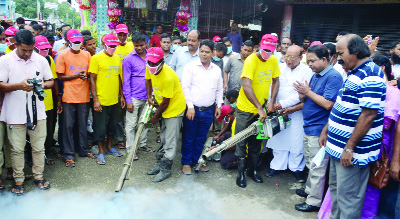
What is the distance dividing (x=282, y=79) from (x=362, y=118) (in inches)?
87.6

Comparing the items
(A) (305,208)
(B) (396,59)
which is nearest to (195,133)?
(A) (305,208)

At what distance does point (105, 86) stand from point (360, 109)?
3914mm

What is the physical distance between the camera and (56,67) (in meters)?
4.85

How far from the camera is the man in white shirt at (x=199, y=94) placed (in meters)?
4.76

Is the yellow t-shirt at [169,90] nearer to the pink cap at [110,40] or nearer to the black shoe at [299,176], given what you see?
the pink cap at [110,40]

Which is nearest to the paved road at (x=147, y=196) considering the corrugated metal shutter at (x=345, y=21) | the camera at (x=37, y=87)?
the camera at (x=37, y=87)

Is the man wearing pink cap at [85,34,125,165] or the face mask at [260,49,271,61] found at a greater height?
the face mask at [260,49,271,61]

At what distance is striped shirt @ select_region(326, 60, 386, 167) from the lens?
109 inches

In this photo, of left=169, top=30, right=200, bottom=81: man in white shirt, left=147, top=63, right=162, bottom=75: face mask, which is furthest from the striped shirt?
left=169, top=30, right=200, bottom=81: man in white shirt

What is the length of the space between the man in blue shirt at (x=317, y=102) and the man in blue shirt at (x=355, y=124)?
77cm

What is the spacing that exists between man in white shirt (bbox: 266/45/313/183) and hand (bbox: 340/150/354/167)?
1758 mm

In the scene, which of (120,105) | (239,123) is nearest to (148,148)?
(120,105)

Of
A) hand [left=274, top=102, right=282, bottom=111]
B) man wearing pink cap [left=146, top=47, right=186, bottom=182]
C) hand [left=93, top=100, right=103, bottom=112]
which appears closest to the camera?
man wearing pink cap [left=146, top=47, right=186, bottom=182]

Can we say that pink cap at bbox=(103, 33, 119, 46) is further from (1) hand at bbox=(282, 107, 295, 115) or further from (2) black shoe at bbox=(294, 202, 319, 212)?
(2) black shoe at bbox=(294, 202, 319, 212)
